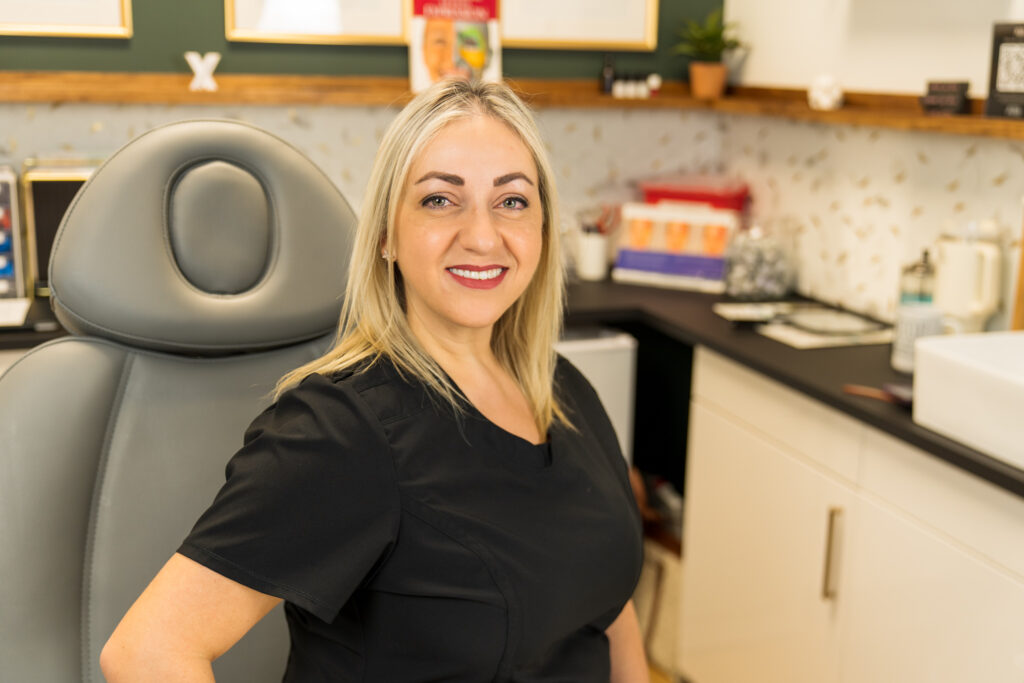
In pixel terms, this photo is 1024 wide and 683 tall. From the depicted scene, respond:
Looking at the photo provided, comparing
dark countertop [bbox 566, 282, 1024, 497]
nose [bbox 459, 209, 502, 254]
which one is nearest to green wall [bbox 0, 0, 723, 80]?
dark countertop [bbox 566, 282, 1024, 497]

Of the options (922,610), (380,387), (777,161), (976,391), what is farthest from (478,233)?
(777,161)

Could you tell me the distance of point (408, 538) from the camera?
3.67ft

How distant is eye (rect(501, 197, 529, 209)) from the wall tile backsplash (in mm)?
1290

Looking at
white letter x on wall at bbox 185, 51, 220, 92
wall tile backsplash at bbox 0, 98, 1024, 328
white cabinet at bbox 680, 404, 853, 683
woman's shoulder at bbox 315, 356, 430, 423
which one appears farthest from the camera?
white letter x on wall at bbox 185, 51, 220, 92

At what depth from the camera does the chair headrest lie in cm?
123

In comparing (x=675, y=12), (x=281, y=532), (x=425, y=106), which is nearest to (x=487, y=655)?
(x=281, y=532)

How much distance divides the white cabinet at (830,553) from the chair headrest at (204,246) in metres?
1.07

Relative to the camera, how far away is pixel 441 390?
48.1 inches

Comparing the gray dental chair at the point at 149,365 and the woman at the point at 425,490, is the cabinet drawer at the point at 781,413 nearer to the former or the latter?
the woman at the point at 425,490

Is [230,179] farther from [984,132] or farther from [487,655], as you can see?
[984,132]

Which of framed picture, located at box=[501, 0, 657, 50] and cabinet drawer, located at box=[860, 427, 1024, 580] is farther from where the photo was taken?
framed picture, located at box=[501, 0, 657, 50]

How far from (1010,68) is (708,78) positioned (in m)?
1.16

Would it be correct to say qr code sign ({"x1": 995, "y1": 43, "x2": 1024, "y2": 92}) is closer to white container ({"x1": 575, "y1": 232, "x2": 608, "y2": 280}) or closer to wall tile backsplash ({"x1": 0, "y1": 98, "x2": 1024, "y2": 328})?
wall tile backsplash ({"x1": 0, "y1": 98, "x2": 1024, "y2": 328})

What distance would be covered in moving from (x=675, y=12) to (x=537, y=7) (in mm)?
454
